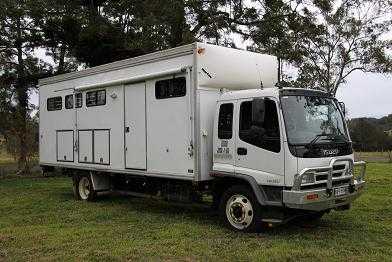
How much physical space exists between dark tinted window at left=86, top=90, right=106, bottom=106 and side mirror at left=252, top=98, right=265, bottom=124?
4.96 meters

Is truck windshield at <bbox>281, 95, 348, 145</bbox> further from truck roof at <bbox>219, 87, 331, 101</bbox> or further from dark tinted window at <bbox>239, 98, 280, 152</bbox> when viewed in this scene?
dark tinted window at <bbox>239, 98, 280, 152</bbox>

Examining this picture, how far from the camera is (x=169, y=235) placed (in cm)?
932

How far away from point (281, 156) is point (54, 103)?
848cm

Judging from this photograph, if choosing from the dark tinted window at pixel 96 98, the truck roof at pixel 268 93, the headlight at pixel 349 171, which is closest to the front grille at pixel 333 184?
the headlight at pixel 349 171

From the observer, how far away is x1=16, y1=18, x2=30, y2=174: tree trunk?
24750 millimetres

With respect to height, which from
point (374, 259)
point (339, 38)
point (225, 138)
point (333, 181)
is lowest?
point (374, 259)

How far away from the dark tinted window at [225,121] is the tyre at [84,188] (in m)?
5.28

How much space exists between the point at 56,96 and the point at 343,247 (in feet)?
31.2

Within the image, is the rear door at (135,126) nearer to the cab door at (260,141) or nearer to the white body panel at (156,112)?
the white body panel at (156,112)

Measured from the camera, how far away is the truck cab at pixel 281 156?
8.61 metres

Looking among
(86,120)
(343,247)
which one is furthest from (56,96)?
(343,247)

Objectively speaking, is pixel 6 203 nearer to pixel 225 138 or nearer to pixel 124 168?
pixel 124 168

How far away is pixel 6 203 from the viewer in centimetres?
1427

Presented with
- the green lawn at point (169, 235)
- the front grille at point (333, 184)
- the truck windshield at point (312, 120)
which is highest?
the truck windshield at point (312, 120)
